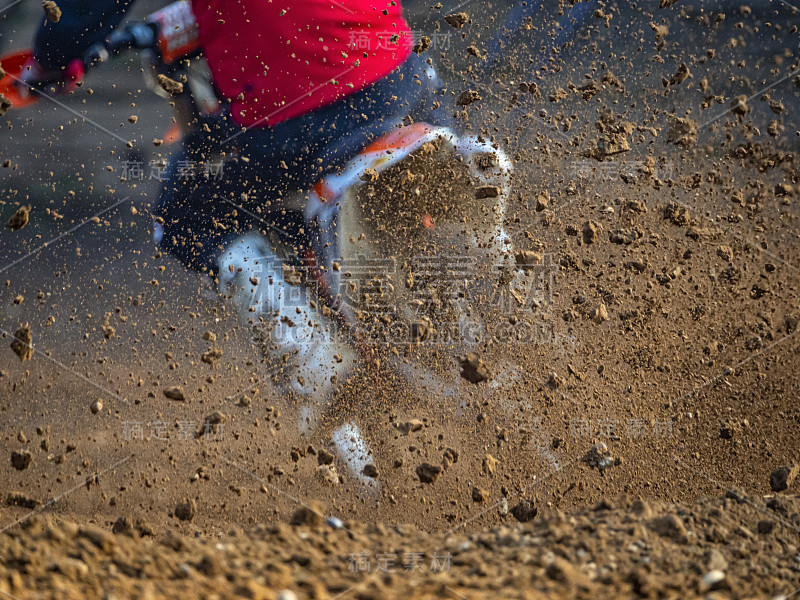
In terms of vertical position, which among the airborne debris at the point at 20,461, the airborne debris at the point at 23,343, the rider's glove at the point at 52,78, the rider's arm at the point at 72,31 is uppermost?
the rider's arm at the point at 72,31

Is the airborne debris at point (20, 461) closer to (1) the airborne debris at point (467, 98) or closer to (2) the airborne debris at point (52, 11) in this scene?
(2) the airborne debris at point (52, 11)

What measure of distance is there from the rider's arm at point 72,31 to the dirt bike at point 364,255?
63 mm

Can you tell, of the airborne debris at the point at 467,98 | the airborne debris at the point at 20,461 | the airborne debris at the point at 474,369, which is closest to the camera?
the airborne debris at the point at 20,461

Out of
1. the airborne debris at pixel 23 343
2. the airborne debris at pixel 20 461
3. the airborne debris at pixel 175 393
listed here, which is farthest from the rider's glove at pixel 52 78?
the airborne debris at pixel 20 461

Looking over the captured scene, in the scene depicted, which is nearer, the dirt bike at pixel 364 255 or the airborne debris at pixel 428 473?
the airborne debris at pixel 428 473

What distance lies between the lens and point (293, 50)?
2.56 m

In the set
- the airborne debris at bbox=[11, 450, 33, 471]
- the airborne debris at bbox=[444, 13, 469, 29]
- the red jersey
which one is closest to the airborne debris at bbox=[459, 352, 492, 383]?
the red jersey

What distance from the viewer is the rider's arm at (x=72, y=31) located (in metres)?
2.62

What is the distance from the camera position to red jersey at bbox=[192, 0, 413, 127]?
255cm

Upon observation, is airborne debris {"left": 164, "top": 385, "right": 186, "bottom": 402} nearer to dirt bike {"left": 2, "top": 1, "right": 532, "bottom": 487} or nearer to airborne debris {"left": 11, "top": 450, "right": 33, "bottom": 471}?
dirt bike {"left": 2, "top": 1, "right": 532, "bottom": 487}

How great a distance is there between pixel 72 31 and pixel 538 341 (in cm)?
259

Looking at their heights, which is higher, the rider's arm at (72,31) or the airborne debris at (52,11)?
the airborne debris at (52,11)

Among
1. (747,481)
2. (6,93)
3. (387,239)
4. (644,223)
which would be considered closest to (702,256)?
(644,223)

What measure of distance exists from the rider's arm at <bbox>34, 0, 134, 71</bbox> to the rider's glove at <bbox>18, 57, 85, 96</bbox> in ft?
0.08
